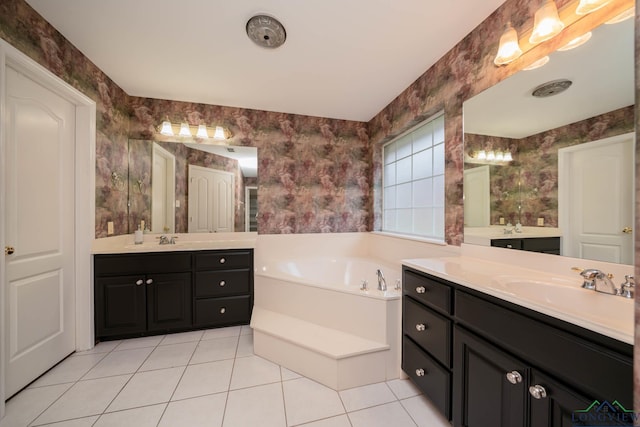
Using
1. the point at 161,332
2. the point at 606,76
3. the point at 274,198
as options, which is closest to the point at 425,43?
the point at 606,76

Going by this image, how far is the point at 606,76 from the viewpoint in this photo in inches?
42.1

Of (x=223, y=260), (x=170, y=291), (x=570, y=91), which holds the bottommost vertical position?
(x=170, y=291)

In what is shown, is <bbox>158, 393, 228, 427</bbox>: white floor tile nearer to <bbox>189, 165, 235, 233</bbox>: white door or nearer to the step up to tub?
the step up to tub

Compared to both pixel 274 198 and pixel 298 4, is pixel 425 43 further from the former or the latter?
pixel 274 198

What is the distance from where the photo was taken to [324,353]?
159cm

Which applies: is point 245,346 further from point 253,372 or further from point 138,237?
point 138,237

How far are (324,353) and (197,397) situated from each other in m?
0.83

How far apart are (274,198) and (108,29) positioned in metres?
1.94

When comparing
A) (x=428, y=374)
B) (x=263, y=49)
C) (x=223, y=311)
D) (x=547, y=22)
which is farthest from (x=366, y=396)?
(x=263, y=49)

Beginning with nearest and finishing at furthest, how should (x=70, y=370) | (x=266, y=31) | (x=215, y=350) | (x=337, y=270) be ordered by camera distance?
(x=266, y=31), (x=70, y=370), (x=215, y=350), (x=337, y=270)

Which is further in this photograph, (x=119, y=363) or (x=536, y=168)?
(x=119, y=363)

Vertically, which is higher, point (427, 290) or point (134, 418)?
point (427, 290)

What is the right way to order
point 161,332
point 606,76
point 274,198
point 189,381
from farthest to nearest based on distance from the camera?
1. point 274,198
2. point 161,332
3. point 189,381
4. point 606,76

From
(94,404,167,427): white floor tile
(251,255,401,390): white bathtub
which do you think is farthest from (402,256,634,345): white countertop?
(94,404,167,427): white floor tile
